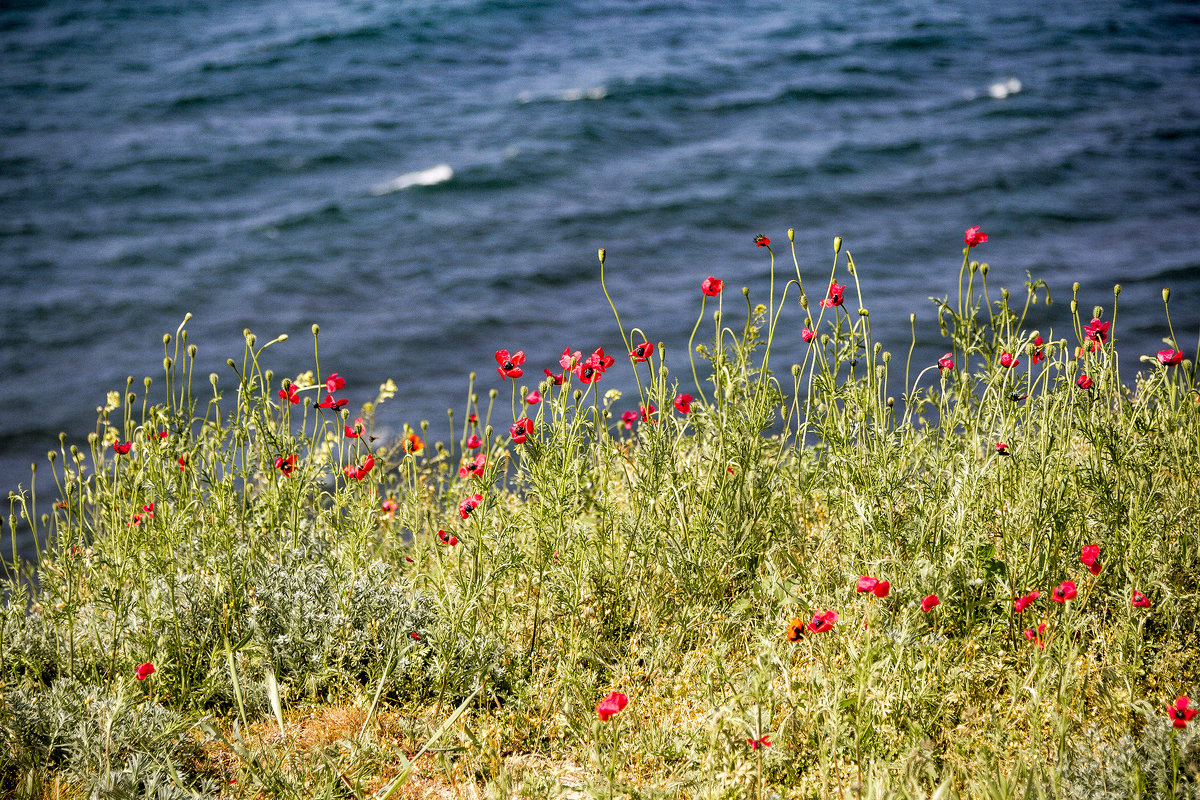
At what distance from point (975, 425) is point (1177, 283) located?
7937 millimetres

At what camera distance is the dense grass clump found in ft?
8.66

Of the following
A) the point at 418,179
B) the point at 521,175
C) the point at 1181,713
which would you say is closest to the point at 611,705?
the point at 1181,713

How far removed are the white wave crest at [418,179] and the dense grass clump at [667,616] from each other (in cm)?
1019

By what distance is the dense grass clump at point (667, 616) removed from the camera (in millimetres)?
2639

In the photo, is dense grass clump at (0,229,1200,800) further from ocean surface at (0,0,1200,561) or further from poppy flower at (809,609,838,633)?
ocean surface at (0,0,1200,561)

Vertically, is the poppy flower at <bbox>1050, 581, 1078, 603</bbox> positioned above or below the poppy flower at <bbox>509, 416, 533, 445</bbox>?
below

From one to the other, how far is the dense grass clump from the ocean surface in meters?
4.59

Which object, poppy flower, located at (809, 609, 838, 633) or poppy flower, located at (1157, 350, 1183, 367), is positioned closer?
poppy flower, located at (809, 609, 838, 633)

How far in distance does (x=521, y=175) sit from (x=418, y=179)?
5.22 feet

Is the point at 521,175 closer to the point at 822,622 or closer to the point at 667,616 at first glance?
the point at 667,616

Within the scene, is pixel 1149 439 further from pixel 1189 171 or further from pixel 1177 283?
pixel 1189 171

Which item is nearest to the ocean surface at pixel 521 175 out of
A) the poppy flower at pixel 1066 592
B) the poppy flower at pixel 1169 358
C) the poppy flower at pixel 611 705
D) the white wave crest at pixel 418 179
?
the white wave crest at pixel 418 179

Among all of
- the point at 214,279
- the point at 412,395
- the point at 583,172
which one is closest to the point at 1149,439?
the point at 412,395

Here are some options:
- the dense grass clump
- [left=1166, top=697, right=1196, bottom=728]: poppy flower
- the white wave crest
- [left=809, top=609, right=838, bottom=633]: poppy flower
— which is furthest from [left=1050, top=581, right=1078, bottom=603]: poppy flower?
the white wave crest
